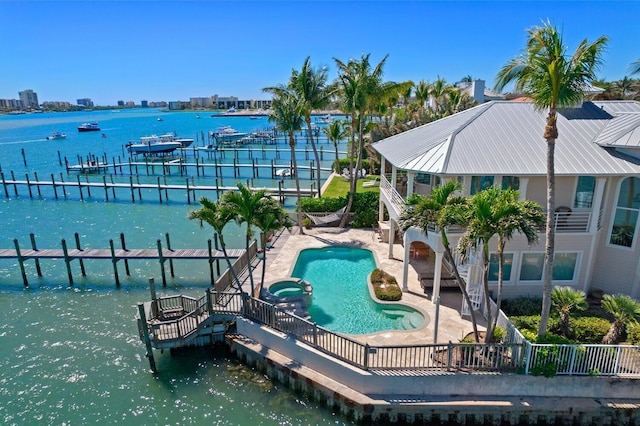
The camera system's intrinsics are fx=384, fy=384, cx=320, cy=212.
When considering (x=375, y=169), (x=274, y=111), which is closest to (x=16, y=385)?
(x=274, y=111)

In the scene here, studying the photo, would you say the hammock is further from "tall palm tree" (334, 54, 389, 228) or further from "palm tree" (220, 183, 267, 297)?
"palm tree" (220, 183, 267, 297)

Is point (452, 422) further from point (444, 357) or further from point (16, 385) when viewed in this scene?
point (16, 385)

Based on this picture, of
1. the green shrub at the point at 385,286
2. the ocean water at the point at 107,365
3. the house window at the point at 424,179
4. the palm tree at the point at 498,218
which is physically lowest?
the ocean water at the point at 107,365

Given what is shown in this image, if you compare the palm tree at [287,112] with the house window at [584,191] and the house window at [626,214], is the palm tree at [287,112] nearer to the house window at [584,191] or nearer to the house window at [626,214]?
the house window at [584,191]

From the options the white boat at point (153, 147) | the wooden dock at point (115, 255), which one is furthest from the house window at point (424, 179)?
the white boat at point (153, 147)

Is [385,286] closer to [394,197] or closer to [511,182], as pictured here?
[394,197]
